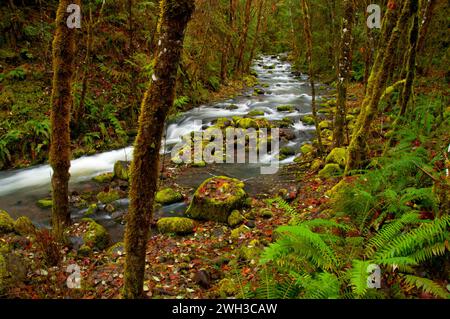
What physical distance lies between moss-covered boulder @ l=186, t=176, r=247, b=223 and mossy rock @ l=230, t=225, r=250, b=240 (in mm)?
479

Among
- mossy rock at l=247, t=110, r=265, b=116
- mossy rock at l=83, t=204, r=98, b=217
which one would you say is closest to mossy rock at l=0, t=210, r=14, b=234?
mossy rock at l=83, t=204, r=98, b=217

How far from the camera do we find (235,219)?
6.52 m

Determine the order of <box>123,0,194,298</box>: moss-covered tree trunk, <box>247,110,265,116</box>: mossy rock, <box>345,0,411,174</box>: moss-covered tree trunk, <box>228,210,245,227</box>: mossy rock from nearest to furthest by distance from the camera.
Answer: <box>123,0,194,298</box>: moss-covered tree trunk
<box>345,0,411,174</box>: moss-covered tree trunk
<box>228,210,245,227</box>: mossy rock
<box>247,110,265,116</box>: mossy rock

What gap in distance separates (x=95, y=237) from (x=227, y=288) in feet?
9.24

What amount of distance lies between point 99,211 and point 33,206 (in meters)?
1.72

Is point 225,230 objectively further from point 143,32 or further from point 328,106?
point 143,32

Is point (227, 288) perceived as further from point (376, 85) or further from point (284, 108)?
point (284, 108)

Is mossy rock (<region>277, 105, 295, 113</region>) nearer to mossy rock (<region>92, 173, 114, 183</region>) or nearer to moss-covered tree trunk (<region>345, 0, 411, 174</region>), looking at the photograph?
moss-covered tree trunk (<region>345, 0, 411, 174</region>)

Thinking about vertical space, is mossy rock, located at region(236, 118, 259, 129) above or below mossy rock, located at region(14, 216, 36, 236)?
above

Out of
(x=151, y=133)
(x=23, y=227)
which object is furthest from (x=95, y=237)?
(x=151, y=133)

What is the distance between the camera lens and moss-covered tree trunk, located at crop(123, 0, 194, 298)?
2781mm

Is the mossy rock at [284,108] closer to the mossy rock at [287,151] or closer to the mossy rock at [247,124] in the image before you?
→ the mossy rock at [247,124]
